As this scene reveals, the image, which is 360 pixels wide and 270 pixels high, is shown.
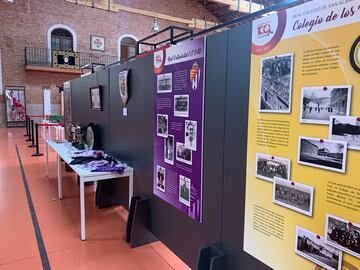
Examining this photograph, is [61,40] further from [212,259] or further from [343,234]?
[343,234]

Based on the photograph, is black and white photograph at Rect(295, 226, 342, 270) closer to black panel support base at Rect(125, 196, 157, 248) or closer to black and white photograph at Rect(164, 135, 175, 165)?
black and white photograph at Rect(164, 135, 175, 165)

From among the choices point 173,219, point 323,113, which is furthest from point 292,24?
point 173,219

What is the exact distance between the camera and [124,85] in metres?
2.93

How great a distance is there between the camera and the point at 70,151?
3699 mm

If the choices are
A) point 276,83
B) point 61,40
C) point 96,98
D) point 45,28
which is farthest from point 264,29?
point 61,40

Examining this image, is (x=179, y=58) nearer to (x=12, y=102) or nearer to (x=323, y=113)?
(x=323, y=113)

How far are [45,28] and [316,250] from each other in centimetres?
1510

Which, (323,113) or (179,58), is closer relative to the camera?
(323,113)

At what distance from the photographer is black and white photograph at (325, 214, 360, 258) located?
3.34ft

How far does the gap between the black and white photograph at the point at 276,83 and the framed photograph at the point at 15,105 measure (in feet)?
47.7

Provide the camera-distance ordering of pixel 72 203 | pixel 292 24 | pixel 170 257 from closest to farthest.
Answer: pixel 292 24, pixel 170 257, pixel 72 203

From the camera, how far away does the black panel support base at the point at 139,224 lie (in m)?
2.48

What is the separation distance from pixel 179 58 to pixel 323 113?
3.88ft

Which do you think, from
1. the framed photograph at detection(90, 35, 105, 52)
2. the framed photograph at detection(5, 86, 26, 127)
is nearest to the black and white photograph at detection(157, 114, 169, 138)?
the framed photograph at detection(5, 86, 26, 127)
